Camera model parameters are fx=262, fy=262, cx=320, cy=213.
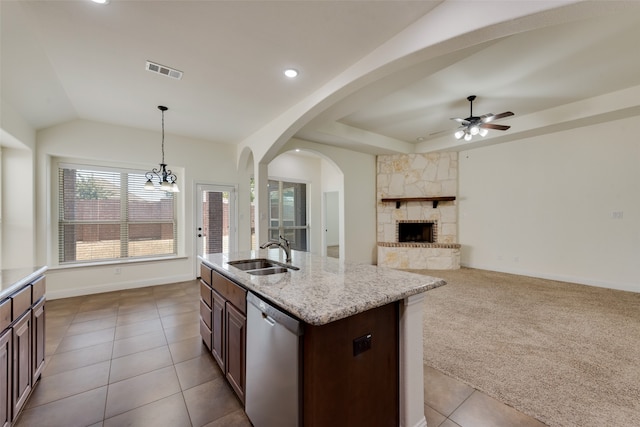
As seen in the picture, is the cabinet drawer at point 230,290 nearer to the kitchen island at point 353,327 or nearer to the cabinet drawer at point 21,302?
the kitchen island at point 353,327

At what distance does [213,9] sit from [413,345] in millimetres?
2693

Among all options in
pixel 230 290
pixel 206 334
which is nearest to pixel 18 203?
pixel 206 334

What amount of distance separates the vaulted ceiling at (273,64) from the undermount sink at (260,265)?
6.50 ft

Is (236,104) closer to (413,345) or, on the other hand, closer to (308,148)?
(308,148)

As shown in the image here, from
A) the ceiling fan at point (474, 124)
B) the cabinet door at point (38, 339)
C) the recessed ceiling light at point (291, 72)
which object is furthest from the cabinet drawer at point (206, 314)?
the ceiling fan at point (474, 124)

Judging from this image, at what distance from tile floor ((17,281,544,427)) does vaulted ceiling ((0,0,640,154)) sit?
2.58m

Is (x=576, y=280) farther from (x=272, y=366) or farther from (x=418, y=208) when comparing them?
(x=272, y=366)

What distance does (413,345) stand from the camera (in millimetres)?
1501

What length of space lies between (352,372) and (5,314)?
193 centimetres

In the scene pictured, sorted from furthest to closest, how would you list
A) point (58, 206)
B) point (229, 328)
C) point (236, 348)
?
1. point (58, 206)
2. point (229, 328)
3. point (236, 348)

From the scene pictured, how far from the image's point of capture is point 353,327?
129 cm

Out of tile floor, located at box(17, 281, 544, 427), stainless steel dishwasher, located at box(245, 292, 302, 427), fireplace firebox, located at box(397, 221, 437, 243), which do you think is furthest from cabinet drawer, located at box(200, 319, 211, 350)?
fireplace firebox, located at box(397, 221, 437, 243)

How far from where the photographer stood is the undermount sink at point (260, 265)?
7.26 ft

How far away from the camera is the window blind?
4.28 m
